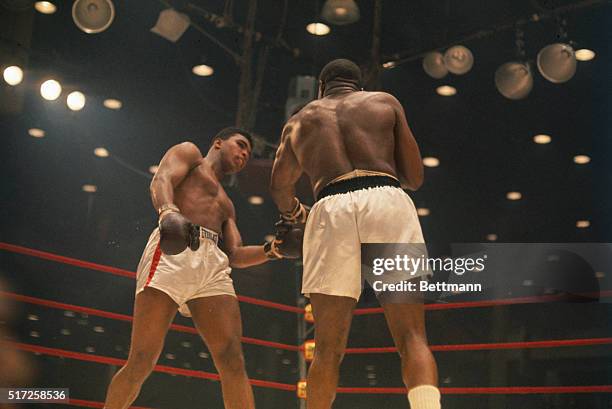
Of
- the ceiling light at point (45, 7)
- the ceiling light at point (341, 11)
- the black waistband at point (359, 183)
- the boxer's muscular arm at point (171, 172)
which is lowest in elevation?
the black waistband at point (359, 183)

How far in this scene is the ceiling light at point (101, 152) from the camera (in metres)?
5.39

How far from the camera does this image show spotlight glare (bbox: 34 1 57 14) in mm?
4941

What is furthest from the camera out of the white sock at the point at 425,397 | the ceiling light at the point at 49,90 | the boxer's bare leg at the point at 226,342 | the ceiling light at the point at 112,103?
the ceiling light at the point at 112,103

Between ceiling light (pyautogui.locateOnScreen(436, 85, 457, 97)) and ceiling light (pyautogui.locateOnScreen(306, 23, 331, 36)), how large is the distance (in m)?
0.93

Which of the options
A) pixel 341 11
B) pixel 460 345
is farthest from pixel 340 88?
pixel 341 11

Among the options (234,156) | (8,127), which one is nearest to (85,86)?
(8,127)

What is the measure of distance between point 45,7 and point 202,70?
122 cm

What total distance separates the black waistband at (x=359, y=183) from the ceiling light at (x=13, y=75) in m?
2.62

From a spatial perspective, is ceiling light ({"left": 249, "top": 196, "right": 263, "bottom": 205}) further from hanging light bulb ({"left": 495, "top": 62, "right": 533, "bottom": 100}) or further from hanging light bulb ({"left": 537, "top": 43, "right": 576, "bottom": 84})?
hanging light bulb ({"left": 537, "top": 43, "right": 576, "bottom": 84})

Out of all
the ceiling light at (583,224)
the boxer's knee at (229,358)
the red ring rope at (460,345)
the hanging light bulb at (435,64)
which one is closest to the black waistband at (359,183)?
the boxer's knee at (229,358)

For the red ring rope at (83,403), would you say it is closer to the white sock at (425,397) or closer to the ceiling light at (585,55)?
the white sock at (425,397)

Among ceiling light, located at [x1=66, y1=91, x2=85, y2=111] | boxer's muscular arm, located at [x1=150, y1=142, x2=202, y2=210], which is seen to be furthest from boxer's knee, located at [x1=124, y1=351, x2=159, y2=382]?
ceiling light, located at [x1=66, y1=91, x2=85, y2=111]

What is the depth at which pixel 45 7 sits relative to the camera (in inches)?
197

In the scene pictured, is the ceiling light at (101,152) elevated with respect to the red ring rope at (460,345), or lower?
elevated
